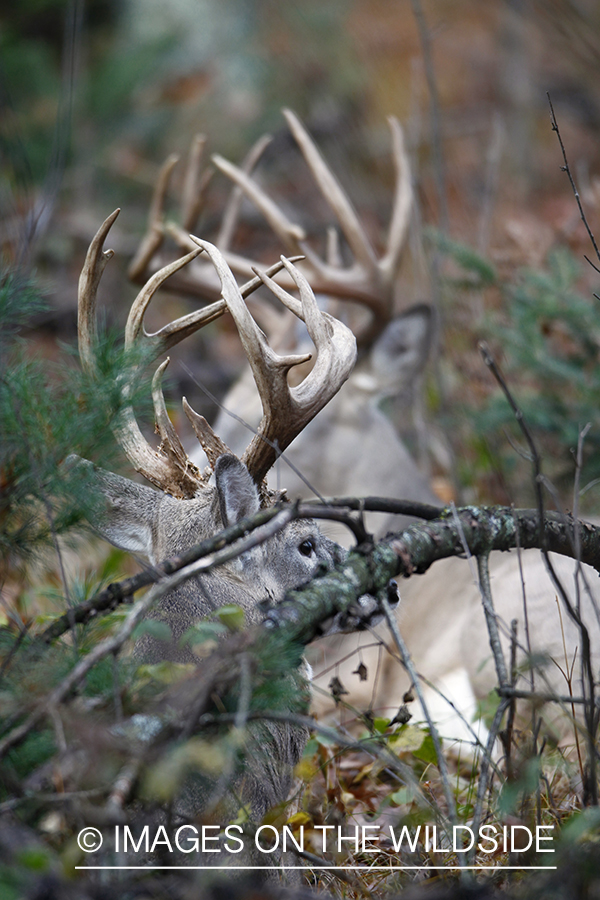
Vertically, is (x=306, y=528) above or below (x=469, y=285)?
below

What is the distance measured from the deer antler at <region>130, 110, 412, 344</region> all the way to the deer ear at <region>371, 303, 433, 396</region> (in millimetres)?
111

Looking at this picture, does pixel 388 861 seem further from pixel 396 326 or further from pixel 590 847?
pixel 396 326

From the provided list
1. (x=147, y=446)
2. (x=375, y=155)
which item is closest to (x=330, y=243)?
(x=147, y=446)

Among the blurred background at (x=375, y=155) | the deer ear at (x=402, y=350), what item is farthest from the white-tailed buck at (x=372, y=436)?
the blurred background at (x=375, y=155)

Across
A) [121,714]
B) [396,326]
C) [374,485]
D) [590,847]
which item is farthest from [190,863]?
[396,326]

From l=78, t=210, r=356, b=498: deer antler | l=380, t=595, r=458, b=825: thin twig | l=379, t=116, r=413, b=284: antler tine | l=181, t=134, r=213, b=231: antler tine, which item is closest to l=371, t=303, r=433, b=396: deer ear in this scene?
l=379, t=116, r=413, b=284: antler tine

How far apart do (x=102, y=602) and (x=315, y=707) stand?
2.17 m

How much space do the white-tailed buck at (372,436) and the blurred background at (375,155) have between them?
31 centimetres

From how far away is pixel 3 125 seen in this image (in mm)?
7496

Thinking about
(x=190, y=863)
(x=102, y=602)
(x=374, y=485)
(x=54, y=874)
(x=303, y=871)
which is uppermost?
(x=374, y=485)

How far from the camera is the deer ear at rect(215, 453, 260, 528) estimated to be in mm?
2250

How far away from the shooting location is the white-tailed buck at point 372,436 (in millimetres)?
3693

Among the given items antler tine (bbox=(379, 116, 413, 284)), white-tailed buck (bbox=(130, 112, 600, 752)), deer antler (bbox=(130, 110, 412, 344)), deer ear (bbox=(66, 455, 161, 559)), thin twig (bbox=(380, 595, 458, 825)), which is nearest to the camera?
thin twig (bbox=(380, 595, 458, 825))

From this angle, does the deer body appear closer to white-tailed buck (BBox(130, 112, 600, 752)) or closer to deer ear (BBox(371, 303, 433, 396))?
white-tailed buck (BBox(130, 112, 600, 752))
